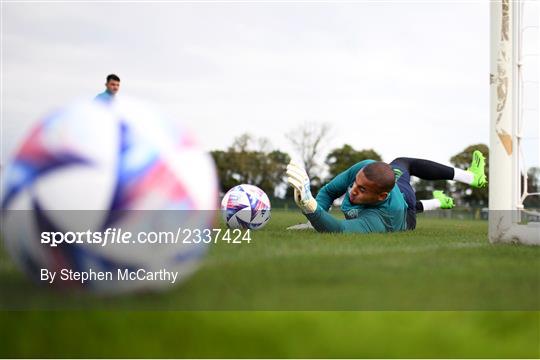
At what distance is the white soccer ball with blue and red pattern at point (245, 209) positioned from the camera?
8.65 meters

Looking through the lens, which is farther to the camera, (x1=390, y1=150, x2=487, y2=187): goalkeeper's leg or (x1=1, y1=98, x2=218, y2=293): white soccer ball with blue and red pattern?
(x1=390, y1=150, x2=487, y2=187): goalkeeper's leg

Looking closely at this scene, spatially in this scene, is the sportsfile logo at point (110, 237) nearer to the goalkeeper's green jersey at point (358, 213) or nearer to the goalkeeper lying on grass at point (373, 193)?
the goalkeeper lying on grass at point (373, 193)

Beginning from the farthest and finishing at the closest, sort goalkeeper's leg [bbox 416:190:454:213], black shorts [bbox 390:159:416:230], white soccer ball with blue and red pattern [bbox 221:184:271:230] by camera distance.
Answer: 1. goalkeeper's leg [bbox 416:190:454:213]
2. white soccer ball with blue and red pattern [bbox 221:184:271:230]
3. black shorts [bbox 390:159:416:230]

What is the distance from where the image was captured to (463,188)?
4928 cm

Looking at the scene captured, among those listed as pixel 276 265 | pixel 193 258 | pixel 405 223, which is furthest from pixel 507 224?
pixel 193 258

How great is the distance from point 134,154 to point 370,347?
1665 mm

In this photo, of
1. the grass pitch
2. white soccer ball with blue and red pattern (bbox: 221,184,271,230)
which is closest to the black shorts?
white soccer ball with blue and red pattern (bbox: 221,184,271,230)

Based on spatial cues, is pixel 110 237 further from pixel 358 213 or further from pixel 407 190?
pixel 407 190

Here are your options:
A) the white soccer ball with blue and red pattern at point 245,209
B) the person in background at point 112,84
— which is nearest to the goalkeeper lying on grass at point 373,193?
the white soccer ball with blue and red pattern at point 245,209

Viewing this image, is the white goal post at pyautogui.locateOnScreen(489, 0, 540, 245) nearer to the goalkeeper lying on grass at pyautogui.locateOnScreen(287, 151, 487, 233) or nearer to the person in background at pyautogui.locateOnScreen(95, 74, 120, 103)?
the goalkeeper lying on grass at pyautogui.locateOnScreen(287, 151, 487, 233)

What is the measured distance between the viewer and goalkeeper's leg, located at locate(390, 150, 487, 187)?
28.5 ft

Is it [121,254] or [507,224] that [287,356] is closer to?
[121,254]

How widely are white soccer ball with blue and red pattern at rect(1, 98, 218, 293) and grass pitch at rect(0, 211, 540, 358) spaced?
0.20m

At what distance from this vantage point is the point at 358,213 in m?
7.62
